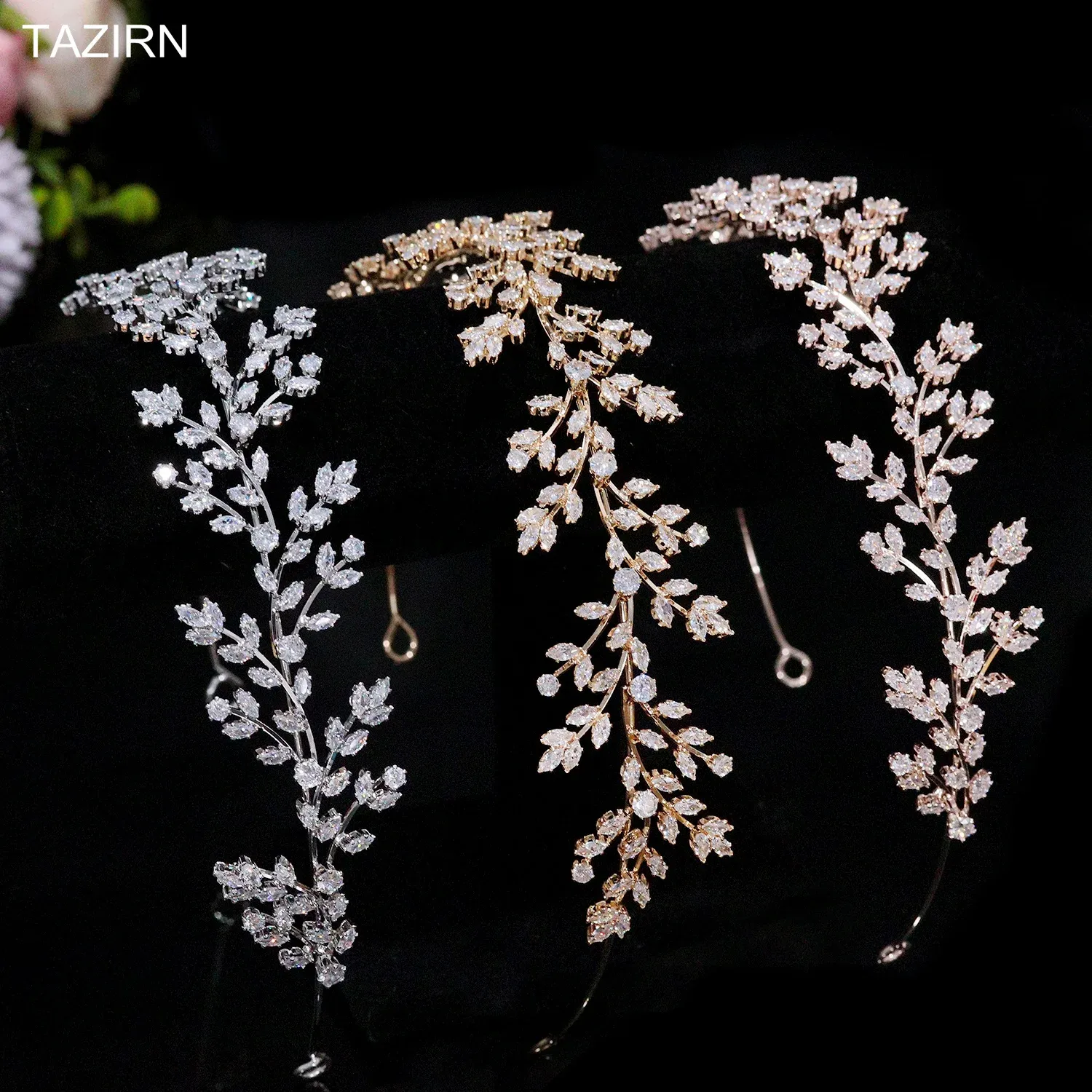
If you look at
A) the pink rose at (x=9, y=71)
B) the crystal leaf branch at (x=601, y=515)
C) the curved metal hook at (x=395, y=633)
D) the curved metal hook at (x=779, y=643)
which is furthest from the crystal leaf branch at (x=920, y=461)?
the pink rose at (x=9, y=71)

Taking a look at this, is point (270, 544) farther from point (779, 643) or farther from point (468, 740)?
point (779, 643)

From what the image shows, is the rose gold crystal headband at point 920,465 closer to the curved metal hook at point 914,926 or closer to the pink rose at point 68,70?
the curved metal hook at point 914,926

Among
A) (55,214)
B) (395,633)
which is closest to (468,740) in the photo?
(395,633)

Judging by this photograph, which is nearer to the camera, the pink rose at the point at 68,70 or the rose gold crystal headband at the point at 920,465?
the rose gold crystal headband at the point at 920,465

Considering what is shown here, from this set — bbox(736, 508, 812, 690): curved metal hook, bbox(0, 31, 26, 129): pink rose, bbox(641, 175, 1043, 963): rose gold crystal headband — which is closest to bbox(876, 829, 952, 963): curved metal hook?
bbox(641, 175, 1043, 963): rose gold crystal headband

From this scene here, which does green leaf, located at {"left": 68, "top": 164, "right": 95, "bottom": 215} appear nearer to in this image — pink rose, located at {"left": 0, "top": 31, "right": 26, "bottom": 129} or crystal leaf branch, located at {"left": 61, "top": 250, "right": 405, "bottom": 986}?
pink rose, located at {"left": 0, "top": 31, "right": 26, "bottom": 129}
